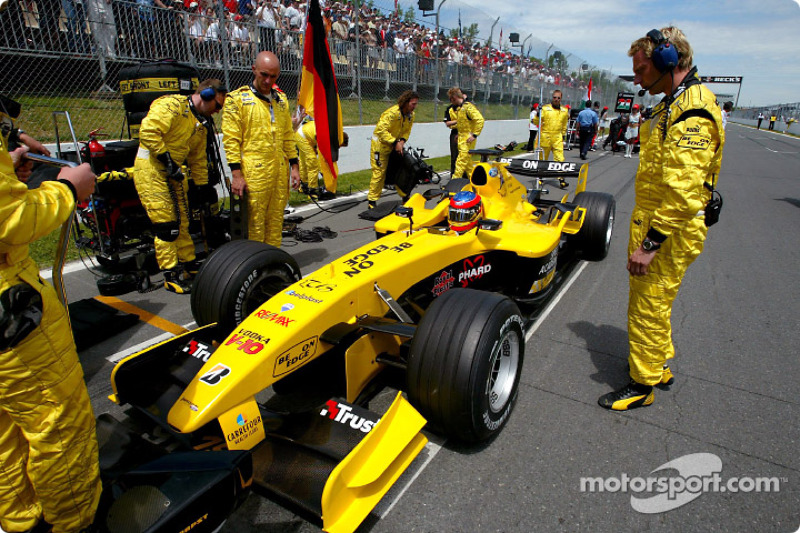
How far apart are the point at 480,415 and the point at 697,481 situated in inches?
47.2

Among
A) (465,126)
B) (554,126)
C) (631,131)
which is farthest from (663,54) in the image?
(631,131)

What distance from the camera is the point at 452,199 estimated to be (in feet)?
12.2

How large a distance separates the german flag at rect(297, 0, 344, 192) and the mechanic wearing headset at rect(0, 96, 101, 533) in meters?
4.17

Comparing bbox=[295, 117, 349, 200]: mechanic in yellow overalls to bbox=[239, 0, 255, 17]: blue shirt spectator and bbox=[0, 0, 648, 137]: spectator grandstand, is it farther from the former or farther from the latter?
bbox=[239, 0, 255, 17]: blue shirt spectator

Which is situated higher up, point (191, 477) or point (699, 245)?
point (699, 245)

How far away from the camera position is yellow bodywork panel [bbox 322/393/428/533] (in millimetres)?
1850

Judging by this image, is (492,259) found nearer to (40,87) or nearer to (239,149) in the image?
(239,149)

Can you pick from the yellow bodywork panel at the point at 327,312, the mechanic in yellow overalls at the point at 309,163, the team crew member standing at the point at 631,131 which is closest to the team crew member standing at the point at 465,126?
the mechanic in yellow overalls at the point at 309,163

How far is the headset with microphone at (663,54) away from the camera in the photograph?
8.43 feet

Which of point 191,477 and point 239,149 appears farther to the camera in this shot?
point 239,149

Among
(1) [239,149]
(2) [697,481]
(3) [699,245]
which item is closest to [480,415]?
(2) [697,481]

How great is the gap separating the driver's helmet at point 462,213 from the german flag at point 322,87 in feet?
8.04

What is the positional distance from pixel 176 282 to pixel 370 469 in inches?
148

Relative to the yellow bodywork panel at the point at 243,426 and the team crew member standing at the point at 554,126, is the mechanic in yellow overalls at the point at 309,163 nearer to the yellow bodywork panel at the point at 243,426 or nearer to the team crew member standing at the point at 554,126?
the team crew member standing at the point at 554,126
